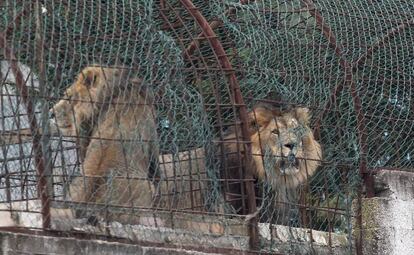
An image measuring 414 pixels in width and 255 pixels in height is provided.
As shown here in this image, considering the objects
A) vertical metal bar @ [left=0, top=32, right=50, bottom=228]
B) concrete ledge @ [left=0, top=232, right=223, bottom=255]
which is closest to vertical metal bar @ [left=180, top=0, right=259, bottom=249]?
concrete ledge @ [left=0, top=232, right=223, bottom=255]

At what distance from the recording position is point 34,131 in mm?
9281

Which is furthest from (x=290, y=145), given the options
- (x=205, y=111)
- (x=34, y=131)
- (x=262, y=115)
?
(x=34, y=131)

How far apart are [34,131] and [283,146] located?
2772 mm

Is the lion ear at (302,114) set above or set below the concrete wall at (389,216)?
above

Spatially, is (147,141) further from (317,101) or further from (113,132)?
(317,101)

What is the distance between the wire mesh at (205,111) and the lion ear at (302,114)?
2.3 inches

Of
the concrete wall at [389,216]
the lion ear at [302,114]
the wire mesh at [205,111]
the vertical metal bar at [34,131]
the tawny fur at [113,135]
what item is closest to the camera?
the vertical metal bar at [34,131]

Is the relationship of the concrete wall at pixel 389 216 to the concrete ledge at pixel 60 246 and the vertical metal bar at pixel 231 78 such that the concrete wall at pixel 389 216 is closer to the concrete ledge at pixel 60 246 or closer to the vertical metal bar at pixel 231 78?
the vertical metal bar at pixel 231 78

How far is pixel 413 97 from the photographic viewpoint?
1190 cm

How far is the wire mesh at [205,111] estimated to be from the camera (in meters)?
9.63

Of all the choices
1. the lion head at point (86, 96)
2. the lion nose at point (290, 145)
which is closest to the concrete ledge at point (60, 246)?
the lion head at point (86, 96)

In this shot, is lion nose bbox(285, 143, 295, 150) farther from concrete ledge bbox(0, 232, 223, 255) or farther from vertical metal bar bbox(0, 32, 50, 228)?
vertical metal bar bbox(0, 32, 50, 228)

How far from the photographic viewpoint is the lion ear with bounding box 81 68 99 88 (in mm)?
10126

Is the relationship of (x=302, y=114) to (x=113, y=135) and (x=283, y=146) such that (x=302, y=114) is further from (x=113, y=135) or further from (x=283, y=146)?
(x=113, y=135)
